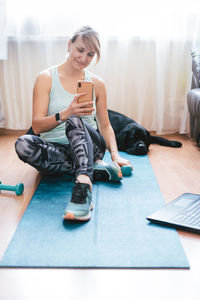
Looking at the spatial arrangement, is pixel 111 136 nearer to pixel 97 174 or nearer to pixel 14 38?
pixel 97 174

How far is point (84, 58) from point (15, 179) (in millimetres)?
744

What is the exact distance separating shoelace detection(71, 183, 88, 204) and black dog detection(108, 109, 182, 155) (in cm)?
93

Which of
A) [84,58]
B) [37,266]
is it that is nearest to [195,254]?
[37,266]

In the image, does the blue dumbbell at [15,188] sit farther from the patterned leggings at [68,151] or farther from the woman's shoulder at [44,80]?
the woman's shoulder at [44,80]

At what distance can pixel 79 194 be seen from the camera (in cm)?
133

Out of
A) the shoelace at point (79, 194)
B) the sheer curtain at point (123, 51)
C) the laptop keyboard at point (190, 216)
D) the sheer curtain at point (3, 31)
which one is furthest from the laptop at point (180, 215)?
the sheer curtain at point (3, 31)

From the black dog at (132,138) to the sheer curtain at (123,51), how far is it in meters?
0.32

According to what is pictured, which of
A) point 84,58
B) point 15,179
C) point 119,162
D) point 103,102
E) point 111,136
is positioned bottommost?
point 15,179

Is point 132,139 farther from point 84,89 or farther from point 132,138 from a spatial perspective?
point 84,89

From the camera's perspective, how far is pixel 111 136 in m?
1.80

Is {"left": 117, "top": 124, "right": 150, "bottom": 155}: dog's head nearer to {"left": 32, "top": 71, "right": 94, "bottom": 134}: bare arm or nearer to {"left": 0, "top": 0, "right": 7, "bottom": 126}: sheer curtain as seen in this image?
{"left": 32, "top": 71, "right": 94, "bottom": 134}: bare arm

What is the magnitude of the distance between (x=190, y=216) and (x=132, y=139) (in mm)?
1059

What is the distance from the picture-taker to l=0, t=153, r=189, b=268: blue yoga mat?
1.05 meters

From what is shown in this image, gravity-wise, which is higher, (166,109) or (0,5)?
(0,5)
